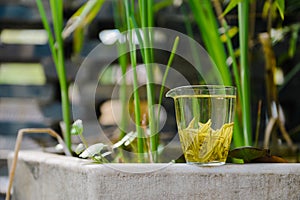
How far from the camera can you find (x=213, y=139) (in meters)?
0.53

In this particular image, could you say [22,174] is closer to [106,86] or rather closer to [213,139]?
[213,139]

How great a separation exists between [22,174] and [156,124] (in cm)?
22

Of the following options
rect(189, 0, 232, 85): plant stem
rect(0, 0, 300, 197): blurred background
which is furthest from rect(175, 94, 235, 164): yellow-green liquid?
rect(0, 0, 300, 197): blurred background

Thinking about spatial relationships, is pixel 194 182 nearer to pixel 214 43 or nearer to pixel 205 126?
pixel 205 126

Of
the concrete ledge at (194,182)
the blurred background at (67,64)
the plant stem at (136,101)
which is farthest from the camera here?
the blurred background at (67,64)

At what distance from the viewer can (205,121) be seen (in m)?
0.53

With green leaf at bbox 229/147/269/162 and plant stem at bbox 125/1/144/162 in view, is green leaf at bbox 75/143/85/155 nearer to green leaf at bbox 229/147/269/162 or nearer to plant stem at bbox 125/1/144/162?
plant stem at bbox 125/1/144/162

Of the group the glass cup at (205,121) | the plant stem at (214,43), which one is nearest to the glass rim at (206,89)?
the glass cup at (205,121)

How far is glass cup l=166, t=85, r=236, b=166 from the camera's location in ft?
1.71

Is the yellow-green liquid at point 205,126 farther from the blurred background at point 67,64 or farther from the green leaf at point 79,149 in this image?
the blurred background at point 67,64

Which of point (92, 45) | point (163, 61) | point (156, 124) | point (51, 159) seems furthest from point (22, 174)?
point (92, 45)

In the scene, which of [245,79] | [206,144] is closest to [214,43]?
[245,79]

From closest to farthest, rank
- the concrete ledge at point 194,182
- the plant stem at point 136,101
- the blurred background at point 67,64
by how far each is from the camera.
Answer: the concrete ledge at point 194,182
the plant stem at point 136,101
the blurred background at point 67,64

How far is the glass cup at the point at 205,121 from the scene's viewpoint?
522 mm
